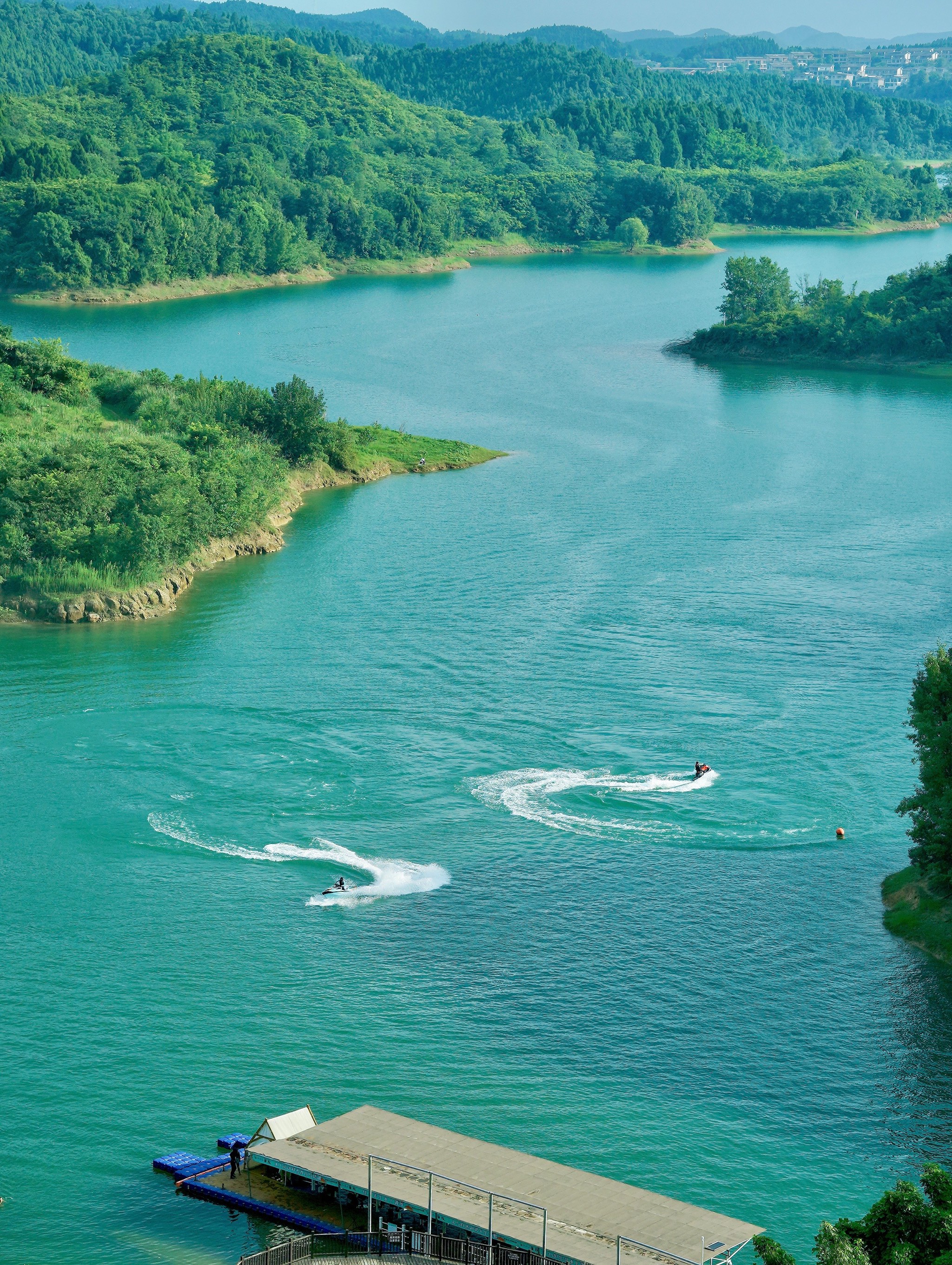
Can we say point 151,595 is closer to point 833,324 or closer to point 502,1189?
point 502,1189

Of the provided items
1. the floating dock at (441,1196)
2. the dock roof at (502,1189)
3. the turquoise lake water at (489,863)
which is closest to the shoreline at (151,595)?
the turquoise lake water at (489,863)

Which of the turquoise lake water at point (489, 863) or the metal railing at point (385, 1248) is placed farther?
the turquoise lake water at point (489, 863)

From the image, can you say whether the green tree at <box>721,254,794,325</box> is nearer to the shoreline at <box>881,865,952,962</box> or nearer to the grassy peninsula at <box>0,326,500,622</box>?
the grassy peninsula at <box>0,326,500,622</box>

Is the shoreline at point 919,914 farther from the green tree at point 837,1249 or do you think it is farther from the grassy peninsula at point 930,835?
the green tree at point 837,1249

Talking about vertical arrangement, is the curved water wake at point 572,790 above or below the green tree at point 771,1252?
below

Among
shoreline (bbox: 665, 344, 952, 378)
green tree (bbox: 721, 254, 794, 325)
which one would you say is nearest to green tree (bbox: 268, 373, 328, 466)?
shoreline (bbox: 665, 344, 952, 378)


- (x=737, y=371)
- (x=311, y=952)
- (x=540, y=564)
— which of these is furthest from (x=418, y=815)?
(x=737, y=371)

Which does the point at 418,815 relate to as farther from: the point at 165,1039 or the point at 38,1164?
the point at 38,1164
